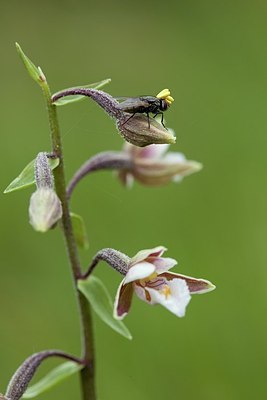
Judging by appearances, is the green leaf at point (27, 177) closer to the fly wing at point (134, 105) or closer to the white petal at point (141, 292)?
the fly wing at point (134, 105)

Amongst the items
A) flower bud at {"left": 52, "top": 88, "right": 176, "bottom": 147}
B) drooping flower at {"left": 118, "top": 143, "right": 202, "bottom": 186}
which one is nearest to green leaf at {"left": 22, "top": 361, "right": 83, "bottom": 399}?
flower bud at {"left": 52, "top": 88, "right": 176, "bottom": 147}

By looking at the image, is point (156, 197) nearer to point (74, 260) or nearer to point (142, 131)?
point (74, 260)

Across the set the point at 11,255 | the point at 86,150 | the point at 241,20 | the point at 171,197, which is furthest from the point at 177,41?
the point at 11,255

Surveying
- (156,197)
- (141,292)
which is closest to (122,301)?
(141,292)

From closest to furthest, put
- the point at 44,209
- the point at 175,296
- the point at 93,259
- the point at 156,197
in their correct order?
the point at 44,209 < the point at 175,296 < the point at 93,259 < the point at 156,197

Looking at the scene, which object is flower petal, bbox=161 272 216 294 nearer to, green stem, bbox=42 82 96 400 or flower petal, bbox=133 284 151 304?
flower petal, bbox=133 284 151 304

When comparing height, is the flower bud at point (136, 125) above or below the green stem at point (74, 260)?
above

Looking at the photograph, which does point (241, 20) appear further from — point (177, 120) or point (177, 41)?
point (177, 120)

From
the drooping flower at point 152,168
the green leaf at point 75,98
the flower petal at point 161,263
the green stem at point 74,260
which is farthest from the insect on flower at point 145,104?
the drooping flower at point 152,168
